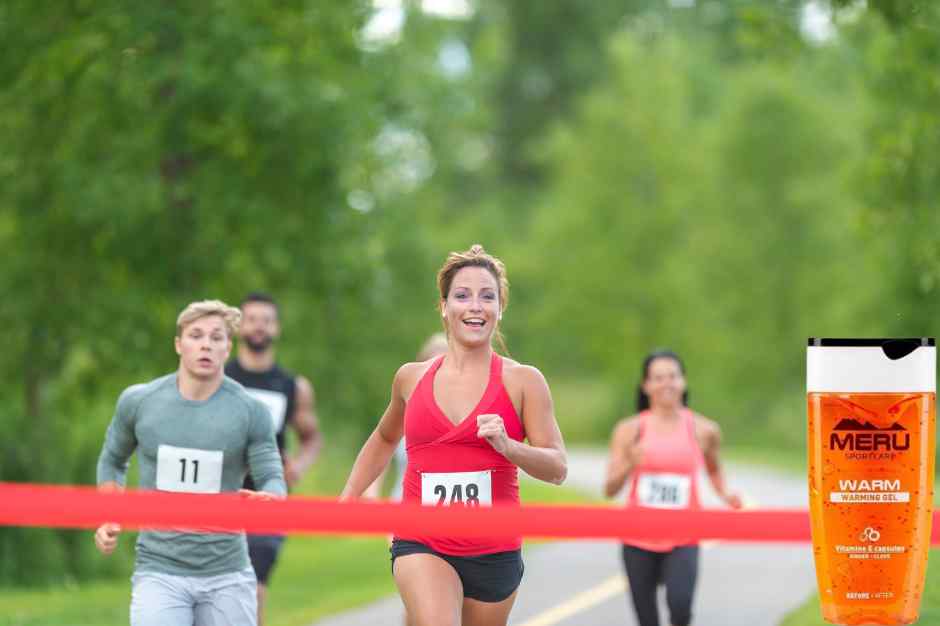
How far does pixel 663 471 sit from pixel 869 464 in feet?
15.2

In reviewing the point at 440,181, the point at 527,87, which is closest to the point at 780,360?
the point at 527,87

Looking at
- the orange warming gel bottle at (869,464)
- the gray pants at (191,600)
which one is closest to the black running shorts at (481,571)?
the gray pants at (191,600)

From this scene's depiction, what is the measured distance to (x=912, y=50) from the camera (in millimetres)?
14445

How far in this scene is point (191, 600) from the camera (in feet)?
22.4

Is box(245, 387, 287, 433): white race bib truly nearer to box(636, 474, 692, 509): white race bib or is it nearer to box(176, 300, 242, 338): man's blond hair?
box(636, 474, 692, 509): white race bib

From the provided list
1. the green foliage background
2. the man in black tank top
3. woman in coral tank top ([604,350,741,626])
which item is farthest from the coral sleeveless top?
the green foliage background

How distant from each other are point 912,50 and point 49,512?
11220 millimetres

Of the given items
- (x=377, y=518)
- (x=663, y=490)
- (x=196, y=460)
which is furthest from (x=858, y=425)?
(x=663, y=490)

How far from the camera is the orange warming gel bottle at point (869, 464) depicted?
4.80 metres

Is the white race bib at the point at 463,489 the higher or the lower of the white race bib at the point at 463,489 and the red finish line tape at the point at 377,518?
the higher

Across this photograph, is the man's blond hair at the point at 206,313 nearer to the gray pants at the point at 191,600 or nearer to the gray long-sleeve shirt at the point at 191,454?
the gray long-sleeve shirt at the point at 191,454

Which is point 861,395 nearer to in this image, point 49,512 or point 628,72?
point 49,512

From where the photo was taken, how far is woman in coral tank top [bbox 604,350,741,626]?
356 inches

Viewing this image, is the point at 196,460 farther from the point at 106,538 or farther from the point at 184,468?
the point at 106,538
